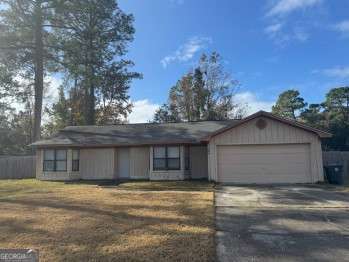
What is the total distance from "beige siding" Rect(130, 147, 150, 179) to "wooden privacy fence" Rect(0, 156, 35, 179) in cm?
885

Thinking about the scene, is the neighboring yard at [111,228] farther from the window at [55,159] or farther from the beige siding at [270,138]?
the window at [55,159]

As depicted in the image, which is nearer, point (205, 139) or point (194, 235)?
point (194, 235)

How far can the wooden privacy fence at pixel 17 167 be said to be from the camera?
24453 mm

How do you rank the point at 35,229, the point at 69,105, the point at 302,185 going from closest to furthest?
the point at 35,229
the point at 302,185
the point at 69,105

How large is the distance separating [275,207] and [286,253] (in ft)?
13.6

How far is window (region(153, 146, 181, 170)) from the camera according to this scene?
1919 centimetres

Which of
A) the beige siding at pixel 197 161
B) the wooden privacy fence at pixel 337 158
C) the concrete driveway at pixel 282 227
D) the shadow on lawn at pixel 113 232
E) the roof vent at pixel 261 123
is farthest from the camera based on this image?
the wooden privacy fence at pixel 337 158

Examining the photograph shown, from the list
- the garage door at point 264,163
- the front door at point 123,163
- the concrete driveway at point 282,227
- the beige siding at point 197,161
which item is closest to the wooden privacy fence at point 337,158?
the garage door at point 264,163

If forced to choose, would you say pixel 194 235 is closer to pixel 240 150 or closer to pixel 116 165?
pixel 240 150

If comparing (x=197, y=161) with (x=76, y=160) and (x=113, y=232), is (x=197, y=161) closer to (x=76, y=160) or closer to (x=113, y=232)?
(x=76, y=160)

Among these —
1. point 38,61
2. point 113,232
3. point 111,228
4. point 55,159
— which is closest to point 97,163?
point 55,159

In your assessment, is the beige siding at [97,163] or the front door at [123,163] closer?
the beige siding at [97,163]

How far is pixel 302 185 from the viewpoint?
1552 cm

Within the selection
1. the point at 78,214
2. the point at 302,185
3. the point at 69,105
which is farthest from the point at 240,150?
the point at 69,105
